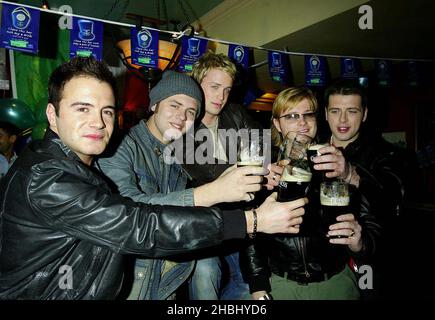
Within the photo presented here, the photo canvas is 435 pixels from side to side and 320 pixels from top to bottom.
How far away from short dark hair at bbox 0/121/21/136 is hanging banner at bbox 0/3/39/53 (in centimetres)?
139

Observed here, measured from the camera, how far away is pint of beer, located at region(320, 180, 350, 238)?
155cm

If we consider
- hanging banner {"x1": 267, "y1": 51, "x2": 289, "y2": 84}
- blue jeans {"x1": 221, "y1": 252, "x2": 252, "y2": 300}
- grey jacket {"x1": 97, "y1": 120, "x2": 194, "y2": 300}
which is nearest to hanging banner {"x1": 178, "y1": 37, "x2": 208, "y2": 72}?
hanging banner {"x1": 267, "y1": 51, "x2": 289, "y2": 84}

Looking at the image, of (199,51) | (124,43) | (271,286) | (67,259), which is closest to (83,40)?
(124,43)

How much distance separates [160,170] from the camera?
84.4 inches

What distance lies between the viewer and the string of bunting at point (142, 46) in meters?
3.24

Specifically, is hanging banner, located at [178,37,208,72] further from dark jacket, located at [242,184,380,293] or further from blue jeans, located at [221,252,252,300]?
dark jacket, located at [242,184,380,293]

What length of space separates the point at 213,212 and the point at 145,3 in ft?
17.3

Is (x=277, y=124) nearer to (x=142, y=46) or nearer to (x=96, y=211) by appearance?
(x=96, y=211)

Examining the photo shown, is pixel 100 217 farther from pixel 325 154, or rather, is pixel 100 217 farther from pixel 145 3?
pixel 145 3

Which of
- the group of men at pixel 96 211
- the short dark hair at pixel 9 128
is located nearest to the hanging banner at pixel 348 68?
the group of men at pixel 96 211

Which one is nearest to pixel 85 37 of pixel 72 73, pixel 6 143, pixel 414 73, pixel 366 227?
pixel 6 143

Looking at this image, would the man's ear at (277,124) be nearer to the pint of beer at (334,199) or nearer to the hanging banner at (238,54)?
the pint of beer at (334,199)

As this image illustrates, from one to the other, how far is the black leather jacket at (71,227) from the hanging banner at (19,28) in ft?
8.69

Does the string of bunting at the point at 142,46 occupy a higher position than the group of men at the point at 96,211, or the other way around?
the string of bunting at the point at 142,46
